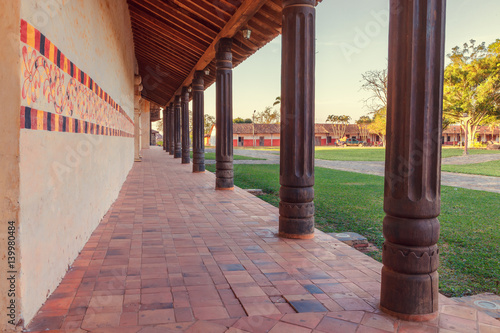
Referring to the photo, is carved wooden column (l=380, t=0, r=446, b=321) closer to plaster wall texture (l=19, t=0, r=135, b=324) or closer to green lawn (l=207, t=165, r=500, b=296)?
green lawn (l=207, t=165, r=500, b=296)

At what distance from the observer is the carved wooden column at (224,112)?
28.4ft

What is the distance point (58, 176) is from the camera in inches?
122

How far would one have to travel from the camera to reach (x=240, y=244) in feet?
14.5

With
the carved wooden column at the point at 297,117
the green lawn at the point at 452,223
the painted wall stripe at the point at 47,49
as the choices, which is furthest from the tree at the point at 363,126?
the painted wall stripe at the point at 47,49

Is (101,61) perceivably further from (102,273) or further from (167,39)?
(167,39)

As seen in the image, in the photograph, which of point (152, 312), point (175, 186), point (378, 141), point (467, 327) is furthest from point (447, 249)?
point (378, 141)

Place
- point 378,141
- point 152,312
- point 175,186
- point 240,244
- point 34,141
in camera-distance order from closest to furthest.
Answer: point 34,141 < point 152,312 < point 240,244 < point 175,186 < point 378,141

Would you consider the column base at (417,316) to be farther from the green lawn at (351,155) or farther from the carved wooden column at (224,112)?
the green lawn at (351,155)

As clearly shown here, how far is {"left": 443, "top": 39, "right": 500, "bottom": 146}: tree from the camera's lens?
30953 millimetres

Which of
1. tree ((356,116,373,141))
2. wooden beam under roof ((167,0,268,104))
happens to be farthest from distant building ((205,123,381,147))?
wooden beam under roof ((167,0,268,104))

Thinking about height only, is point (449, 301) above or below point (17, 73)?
below

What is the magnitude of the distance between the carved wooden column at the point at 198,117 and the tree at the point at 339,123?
211 ft

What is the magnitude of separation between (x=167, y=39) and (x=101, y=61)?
224 inches

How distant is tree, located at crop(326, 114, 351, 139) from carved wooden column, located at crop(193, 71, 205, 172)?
6434 centimetres
